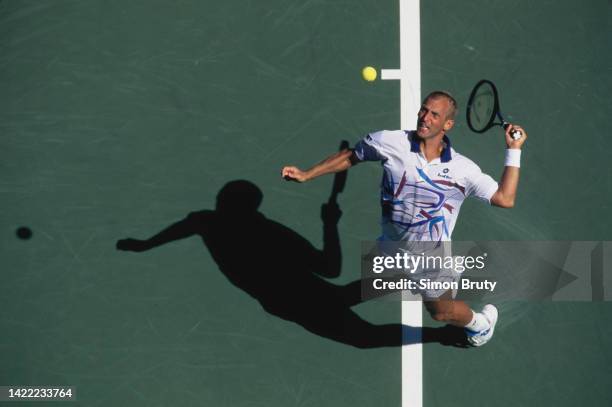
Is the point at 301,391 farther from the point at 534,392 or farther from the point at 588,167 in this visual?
the point at 588,167

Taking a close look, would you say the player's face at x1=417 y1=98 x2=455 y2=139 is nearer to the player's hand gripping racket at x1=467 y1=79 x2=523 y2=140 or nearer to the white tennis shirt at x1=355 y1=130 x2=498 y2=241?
the white tennis shirt at x1=355 y1=130 x2=498 y2=241

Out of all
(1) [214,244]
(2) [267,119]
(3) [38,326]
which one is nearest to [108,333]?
(3) [38,326]

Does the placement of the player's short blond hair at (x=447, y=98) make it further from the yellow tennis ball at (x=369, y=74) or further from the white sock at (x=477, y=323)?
the white sock at (x=477, y=323)

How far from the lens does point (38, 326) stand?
21.7 ft

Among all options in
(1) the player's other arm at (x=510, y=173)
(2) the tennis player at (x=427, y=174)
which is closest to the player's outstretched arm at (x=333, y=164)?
(2) the tennis player at (x=427, y=174)

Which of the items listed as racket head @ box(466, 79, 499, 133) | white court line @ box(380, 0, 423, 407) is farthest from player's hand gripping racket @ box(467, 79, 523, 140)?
white court line @ box(380, 0, 423, 407)

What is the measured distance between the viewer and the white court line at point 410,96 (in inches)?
260

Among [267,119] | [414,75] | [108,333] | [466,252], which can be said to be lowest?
[108,333]

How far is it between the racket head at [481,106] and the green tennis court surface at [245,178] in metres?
0.29

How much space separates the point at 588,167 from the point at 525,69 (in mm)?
1143

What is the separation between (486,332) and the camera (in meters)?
6.43

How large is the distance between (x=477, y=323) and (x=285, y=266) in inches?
71.9

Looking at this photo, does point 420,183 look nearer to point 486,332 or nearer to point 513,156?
point 513,156

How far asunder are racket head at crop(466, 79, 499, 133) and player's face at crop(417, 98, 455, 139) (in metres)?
0.77
